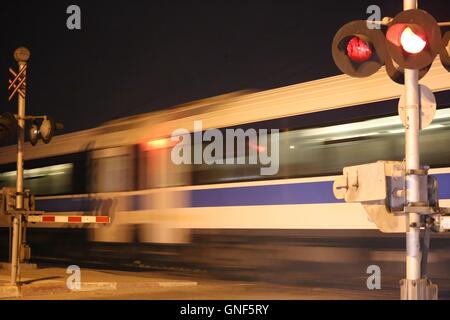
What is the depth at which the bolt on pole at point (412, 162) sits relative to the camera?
618 centimetres

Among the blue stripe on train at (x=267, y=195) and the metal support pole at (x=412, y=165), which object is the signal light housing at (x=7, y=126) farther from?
the metal support pole at (x=412, y=165)

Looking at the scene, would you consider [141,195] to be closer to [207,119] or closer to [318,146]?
[207,119]

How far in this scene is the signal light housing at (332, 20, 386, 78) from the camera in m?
6.65

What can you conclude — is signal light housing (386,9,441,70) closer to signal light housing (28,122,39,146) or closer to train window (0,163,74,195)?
signal light housing (28,122,39,146)

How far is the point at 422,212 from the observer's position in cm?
617

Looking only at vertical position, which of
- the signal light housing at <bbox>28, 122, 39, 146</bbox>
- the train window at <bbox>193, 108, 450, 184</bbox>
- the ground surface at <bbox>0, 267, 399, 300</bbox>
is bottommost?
the ground surface at <bbox>0, 267, 399, 300</bbox>

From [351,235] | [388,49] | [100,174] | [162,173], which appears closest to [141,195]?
[162,173]

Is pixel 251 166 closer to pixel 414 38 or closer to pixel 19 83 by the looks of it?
pixel 19 83
